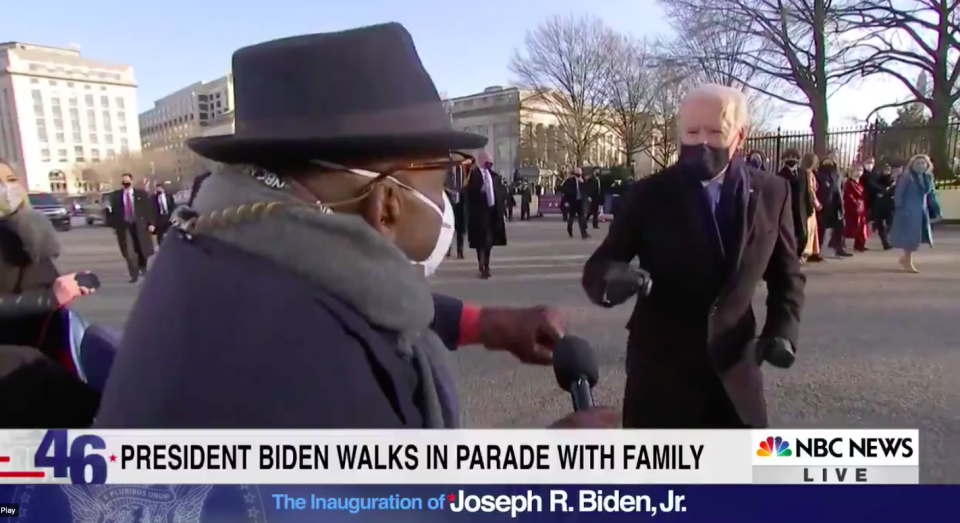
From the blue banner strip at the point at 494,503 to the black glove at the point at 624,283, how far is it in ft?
1.22

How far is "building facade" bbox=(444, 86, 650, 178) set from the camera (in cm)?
106

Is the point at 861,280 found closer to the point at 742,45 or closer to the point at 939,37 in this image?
the point at 939,37

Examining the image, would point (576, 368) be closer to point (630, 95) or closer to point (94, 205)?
point (630, 95)

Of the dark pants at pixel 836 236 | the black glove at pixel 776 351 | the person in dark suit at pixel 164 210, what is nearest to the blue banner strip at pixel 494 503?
the black glove at pixel 776 351

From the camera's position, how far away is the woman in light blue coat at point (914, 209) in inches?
161

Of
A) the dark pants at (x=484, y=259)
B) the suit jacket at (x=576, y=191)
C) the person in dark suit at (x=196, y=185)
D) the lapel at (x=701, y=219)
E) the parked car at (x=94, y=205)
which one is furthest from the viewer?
the dark pants at (x=484, y=259)

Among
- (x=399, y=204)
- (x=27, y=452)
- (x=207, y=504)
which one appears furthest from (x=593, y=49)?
(x=27, y=452)

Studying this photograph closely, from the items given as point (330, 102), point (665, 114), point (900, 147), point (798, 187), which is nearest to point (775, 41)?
point (665, 114)

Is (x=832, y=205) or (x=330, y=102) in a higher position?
(x=330, y=102)

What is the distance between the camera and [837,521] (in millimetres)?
1058

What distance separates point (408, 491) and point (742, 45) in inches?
50.9

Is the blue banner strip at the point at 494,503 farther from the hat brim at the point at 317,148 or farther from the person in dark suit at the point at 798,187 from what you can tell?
the person in dark suit at the point at 798,187

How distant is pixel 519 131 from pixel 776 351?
73 centimetres

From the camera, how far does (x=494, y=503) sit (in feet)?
3.46
